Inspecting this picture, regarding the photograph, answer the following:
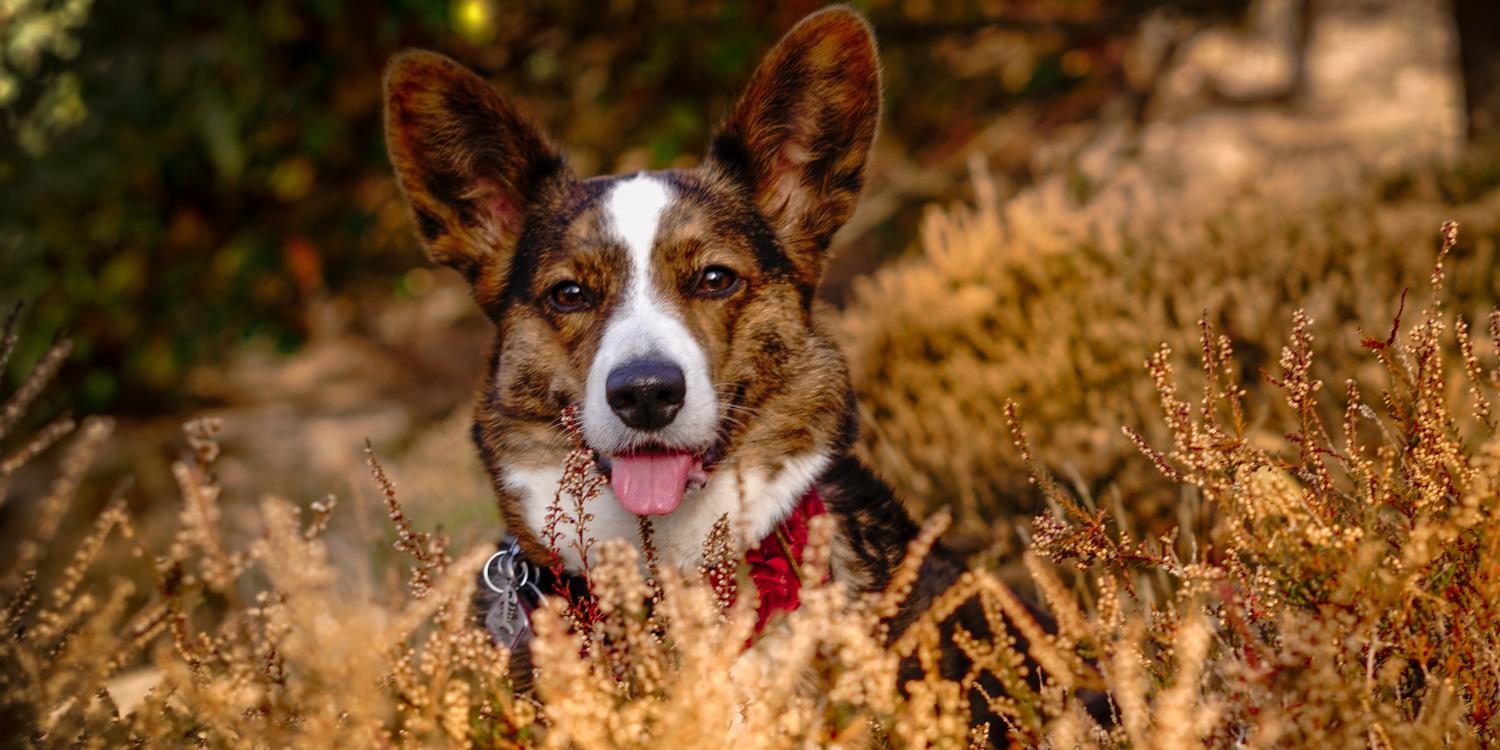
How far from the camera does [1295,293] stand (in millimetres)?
5145

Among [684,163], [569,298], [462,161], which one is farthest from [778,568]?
[684,163]

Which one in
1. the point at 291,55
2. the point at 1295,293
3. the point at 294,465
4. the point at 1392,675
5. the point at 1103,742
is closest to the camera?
the point at 1392,675

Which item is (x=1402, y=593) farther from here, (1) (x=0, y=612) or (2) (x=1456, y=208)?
(2) (x=1456, y=208)

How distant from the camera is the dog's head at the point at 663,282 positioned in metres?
2.74

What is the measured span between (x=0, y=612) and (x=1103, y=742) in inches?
90.7

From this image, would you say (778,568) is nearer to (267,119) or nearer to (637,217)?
(637,217)

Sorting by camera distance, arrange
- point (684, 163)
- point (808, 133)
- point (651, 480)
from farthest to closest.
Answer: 1. point (684, 163)
2. point (808, 133)
3. point (651, 480)

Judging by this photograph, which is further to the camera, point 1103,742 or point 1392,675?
point 1103,742

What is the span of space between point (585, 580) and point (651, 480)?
298 millimetres

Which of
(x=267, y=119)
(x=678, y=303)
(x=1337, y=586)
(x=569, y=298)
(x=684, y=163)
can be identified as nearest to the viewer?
(x=1337, y=586)

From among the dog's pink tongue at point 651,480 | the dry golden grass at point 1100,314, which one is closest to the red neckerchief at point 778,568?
the dog's pink tongue at point 651,480

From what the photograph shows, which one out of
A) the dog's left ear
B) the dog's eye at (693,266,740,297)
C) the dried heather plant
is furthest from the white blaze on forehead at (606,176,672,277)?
the dried heather plant

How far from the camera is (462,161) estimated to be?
3.19 metres

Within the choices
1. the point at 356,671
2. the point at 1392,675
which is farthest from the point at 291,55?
the point at 1392,675
